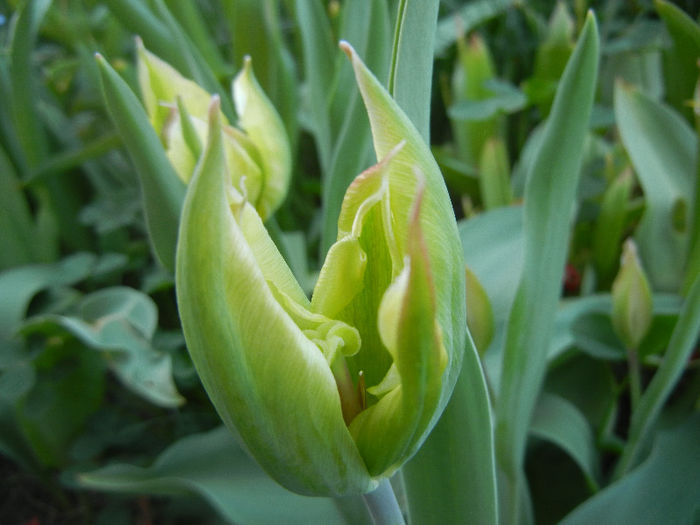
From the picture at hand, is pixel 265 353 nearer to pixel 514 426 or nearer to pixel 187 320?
pixel 187 320

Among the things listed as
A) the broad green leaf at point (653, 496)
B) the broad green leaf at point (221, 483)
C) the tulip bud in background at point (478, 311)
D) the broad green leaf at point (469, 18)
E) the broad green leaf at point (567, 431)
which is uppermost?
the broad green leaf at point (469, 18)

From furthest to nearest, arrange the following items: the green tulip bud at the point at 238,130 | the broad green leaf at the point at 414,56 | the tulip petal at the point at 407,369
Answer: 1. the green tulip bud at the point at 238,130
2. the broad green leaf at the point at 414,56
3. the tulip petal at the point at 407,369

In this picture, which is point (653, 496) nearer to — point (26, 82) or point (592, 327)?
point (592, 327)

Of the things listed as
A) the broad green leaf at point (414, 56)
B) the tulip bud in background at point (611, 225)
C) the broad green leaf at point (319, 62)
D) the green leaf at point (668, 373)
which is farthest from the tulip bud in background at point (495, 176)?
the broad green leaf at point (414, 56)

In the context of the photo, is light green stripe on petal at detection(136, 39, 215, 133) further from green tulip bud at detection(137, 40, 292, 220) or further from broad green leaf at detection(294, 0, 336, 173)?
broad green leaf at detection(294, 0, 336, 173)

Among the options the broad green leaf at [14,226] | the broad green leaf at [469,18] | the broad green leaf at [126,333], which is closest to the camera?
the broad green leaf at [126,333]

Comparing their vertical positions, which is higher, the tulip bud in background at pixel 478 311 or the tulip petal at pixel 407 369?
the tulip petal at pixel 407 369

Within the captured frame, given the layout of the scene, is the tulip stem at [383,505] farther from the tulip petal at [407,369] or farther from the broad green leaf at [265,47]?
the broad green leaf at [265,47]

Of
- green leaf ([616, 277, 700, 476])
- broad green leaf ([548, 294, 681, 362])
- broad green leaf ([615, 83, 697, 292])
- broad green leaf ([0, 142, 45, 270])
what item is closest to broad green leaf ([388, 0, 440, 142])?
green leaf ([616, 277, 700, 476])
